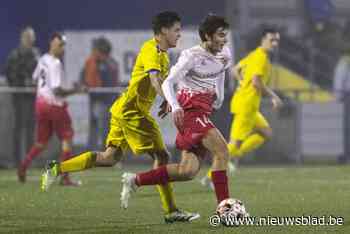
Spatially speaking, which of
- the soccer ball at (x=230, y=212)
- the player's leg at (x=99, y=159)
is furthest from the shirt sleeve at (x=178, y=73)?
the player's leg at (x=99, y=159)

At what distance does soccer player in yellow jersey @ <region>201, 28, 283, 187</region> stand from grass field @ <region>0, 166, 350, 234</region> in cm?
61

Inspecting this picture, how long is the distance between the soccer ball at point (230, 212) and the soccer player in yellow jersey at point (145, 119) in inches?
23.6

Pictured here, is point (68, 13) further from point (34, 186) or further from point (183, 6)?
point (34, 186)

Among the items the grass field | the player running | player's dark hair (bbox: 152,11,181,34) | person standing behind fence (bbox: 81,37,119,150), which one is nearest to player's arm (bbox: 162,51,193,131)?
the player running

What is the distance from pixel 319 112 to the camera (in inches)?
933

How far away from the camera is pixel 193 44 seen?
23891 mm

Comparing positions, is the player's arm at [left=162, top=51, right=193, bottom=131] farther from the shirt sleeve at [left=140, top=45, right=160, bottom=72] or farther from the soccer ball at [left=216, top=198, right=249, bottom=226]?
the soccer ball at [left=216, top=198, right=249, bottom=226]

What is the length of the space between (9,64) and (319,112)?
5.98 metres

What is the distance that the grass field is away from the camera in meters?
11.4

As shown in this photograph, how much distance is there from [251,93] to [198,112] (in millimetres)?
6750

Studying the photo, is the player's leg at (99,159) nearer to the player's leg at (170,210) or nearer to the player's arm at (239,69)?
the player's leg at (170,210)

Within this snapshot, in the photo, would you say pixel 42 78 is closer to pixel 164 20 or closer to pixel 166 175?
pixel 164 20

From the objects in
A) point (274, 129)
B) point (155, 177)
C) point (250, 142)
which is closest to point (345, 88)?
point (274, 129)

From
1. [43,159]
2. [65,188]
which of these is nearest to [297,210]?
[65,188]
